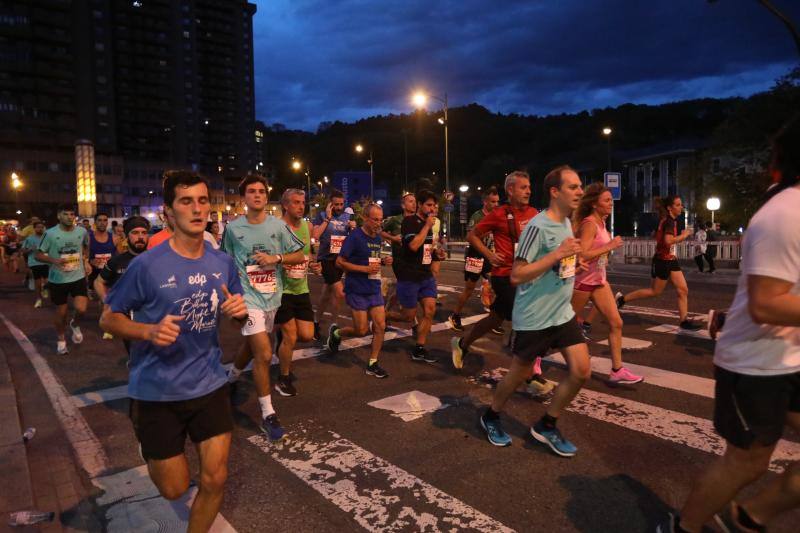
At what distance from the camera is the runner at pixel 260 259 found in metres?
4.98

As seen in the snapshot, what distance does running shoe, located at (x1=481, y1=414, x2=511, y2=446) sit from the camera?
448 cm

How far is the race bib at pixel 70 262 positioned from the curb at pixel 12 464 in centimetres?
331

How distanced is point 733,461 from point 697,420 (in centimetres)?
246

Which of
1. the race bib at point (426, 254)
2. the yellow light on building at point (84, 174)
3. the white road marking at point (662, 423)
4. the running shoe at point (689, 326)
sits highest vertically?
the yellow light on building at point (84, 174)

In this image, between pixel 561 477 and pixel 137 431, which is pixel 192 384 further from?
pixel 561 477

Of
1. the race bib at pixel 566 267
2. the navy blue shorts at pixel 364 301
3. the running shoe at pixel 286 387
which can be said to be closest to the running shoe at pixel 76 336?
the running shoe at pixel 286 387

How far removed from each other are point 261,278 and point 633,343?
5127 mm

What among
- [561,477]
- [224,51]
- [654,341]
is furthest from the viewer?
[224,51]

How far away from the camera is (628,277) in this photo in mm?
18047

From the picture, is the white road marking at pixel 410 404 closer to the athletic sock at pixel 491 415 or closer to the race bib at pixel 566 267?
the athletic sock at pixel 491 415

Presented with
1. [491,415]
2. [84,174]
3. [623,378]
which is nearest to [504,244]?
[623,378]

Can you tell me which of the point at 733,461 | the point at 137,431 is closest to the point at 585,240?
the point at 733,461

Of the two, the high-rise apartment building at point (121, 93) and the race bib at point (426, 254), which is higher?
the high-rise apartment building at point (121, 93)

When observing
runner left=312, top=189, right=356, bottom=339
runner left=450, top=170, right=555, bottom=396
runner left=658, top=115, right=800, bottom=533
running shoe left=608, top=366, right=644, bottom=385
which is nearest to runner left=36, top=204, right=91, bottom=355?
runner left=312, top=189, right=356, bottom=339
